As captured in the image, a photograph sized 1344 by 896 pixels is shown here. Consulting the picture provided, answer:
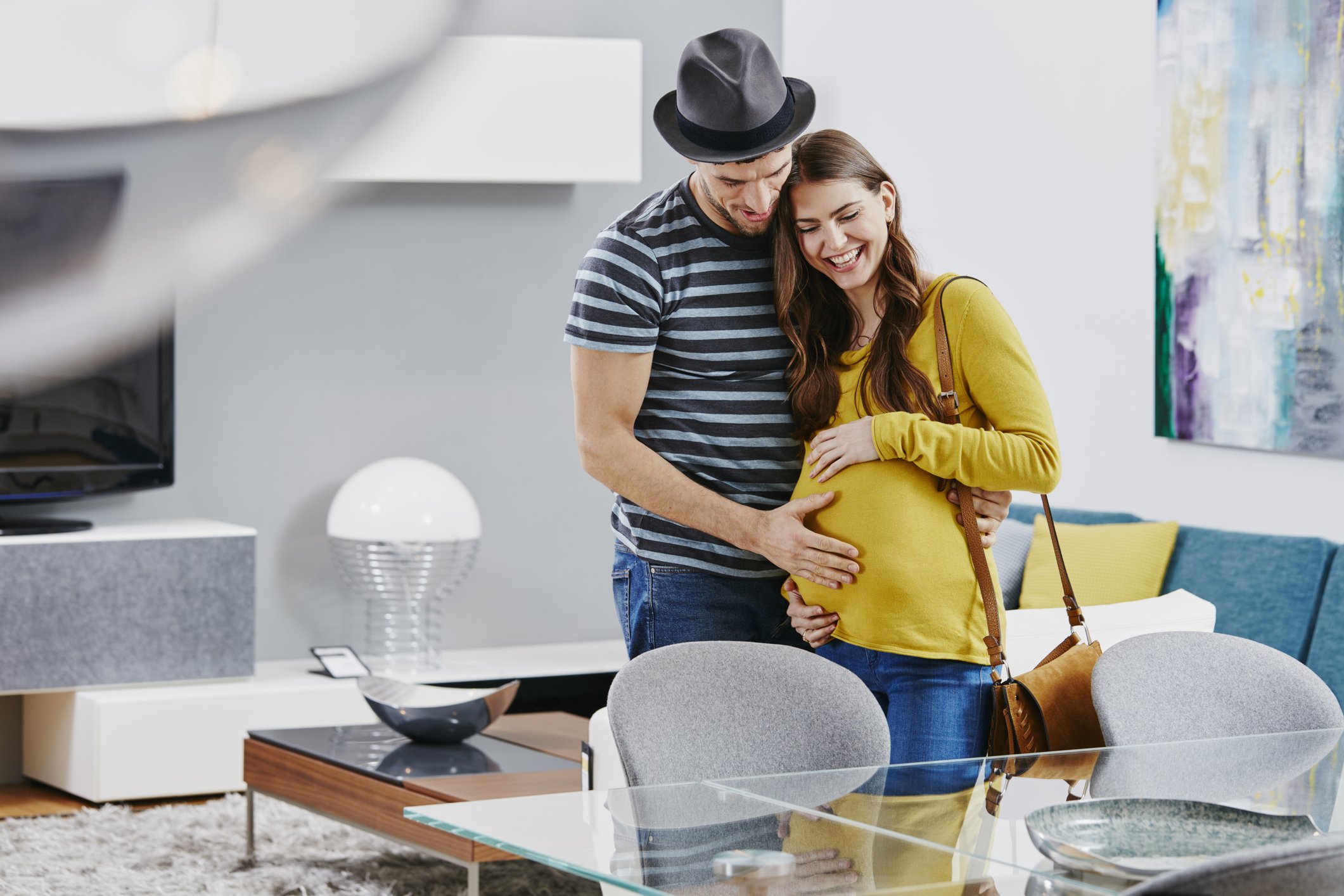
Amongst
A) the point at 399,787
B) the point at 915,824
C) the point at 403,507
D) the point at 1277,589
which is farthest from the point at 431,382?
the point at 915,824

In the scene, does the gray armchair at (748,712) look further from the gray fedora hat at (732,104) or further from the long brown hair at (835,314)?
the gray fedora hat at (732,104)

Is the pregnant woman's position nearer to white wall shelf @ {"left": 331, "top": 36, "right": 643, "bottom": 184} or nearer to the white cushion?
the white cushion

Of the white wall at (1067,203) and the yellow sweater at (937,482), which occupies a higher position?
the white wall at (1067,203)

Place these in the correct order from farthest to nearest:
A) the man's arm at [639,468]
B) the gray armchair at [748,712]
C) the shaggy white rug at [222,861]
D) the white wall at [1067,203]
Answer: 1. the white wall at [1067,203]
2. the shaggy white rug at [222,861]
3. the man's arm at [639,468]
4. the gray armchair at [748,712]

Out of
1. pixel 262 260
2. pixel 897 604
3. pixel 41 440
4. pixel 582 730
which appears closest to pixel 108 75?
pixel 262 260

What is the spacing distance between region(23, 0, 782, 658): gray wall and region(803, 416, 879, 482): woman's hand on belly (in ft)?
9.88

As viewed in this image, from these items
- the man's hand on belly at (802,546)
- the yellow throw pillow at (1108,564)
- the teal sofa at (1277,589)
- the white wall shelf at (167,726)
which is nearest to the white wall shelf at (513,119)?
the white wall shelf at (167,726)

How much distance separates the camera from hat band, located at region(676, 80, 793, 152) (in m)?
2.23

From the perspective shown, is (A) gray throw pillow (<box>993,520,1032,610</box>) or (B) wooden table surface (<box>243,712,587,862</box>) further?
(A) gray throw pillow (<box>993,520,1032,610</box>)

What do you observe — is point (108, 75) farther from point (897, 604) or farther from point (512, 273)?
point (897, 604)

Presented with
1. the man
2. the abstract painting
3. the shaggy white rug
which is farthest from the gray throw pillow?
the man

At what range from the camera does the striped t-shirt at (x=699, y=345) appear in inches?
91.0

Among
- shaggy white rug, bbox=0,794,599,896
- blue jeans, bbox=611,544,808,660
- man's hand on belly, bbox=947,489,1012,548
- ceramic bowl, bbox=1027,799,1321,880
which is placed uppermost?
Answer: man's hand on belly, bbox=947,489,1012,548

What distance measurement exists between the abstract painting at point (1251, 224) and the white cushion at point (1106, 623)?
87 cm
